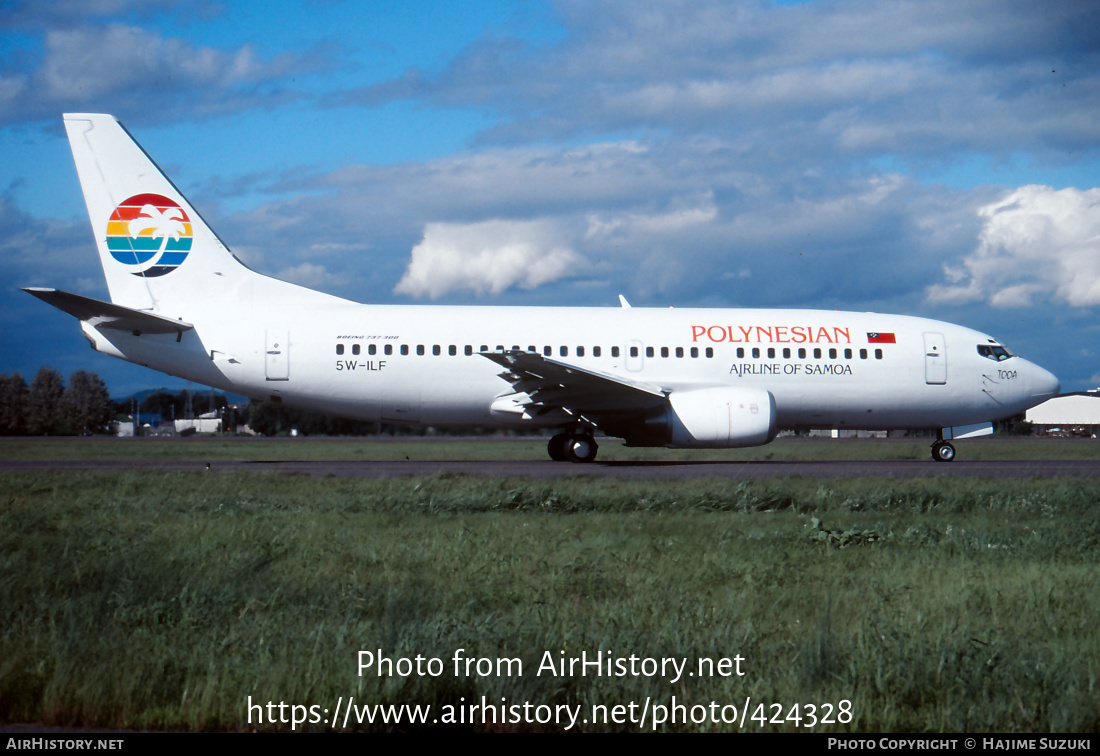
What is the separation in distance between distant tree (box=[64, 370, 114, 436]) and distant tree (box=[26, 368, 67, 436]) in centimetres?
69

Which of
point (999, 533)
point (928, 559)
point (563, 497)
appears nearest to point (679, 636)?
point (928, 559)

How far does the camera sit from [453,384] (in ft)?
68.0

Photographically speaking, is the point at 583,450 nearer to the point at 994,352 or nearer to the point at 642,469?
the point at 642,469

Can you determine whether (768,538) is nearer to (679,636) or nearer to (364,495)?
(679,636)

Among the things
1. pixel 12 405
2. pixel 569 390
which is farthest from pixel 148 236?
pixel 12 405

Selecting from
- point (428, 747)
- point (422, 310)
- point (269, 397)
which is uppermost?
point (422, 310)

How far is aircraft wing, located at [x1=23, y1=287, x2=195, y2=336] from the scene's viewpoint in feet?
61.3

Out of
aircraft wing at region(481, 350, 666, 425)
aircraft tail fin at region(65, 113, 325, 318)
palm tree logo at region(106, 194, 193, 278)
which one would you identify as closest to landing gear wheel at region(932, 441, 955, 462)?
aircraft wing at region(481, 350, 666, 425)

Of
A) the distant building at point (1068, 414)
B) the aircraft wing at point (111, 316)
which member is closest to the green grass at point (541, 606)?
the aircraft wing at point (111, 316)

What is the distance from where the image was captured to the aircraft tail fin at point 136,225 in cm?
2073

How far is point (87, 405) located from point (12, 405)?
6620 mm

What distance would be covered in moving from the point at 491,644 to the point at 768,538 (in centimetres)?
458

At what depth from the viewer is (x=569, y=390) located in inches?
780

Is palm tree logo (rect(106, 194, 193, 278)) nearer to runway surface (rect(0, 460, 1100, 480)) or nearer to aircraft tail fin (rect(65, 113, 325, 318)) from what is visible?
aircraft tail fin (rect(65, 113, 325, 318))
